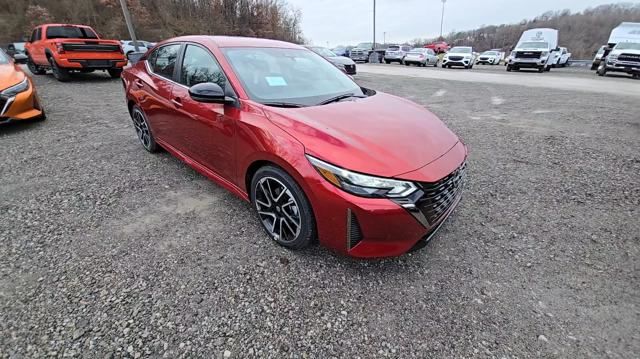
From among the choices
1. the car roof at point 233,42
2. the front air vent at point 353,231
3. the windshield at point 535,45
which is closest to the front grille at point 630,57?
the windshield at point 535,45

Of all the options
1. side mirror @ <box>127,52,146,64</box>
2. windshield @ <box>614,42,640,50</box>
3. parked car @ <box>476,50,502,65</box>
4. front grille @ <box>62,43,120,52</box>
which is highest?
front grille @ <box>62,43,120,52</box>

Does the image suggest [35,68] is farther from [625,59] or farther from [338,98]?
[625,59]

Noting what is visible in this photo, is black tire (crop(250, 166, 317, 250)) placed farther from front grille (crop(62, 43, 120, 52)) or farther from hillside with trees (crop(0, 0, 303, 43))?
hillside with trees (crop(0, 0, 303, 43))

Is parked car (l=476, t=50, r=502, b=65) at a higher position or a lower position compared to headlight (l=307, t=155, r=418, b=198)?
lower

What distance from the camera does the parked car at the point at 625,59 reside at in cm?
1416

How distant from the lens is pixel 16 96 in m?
4.70

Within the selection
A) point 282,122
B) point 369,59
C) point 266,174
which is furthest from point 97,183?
→ point 369,59

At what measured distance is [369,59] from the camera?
27375 mm

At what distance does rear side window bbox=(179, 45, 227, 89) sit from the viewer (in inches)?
104

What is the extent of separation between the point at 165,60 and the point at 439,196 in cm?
327

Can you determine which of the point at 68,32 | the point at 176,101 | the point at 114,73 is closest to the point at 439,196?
the point at 176,101

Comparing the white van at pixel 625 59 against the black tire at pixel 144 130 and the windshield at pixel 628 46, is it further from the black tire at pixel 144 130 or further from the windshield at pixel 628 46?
the black tire at pixel 144 130

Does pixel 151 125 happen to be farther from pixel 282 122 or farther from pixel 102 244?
pixel 282 122

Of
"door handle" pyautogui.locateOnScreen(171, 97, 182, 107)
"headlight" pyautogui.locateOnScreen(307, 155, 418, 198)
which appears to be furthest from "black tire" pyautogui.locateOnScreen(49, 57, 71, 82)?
"headlight" pyautogui.locateOnScreen(307, 155, 418, 198)
